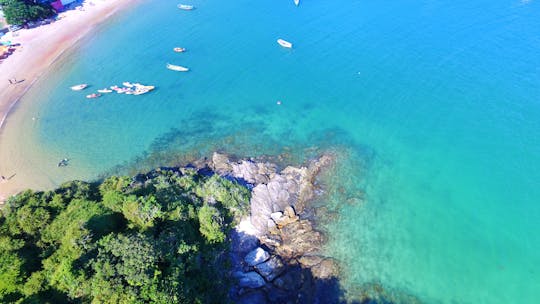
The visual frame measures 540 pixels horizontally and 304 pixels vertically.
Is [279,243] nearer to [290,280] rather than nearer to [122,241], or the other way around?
[290,280]

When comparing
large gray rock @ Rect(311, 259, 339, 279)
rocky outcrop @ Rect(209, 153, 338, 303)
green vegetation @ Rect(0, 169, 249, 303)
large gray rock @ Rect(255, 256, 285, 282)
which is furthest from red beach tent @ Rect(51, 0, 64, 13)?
large gray rock @ Rect(311, 259, 339, 279)

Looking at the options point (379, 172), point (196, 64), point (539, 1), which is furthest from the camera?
point (539, 1)

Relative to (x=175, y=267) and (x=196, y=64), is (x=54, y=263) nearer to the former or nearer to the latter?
(x=175, y=267)

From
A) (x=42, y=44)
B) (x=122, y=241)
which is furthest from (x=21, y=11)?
(x=122, y=241)

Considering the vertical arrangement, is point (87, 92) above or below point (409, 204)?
above

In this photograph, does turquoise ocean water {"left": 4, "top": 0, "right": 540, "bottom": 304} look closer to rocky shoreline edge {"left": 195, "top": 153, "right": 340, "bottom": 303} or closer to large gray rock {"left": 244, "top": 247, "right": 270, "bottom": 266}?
rocky shoreline edge {"left": 195, "top": 153, "right": 340, "bottom": 303}

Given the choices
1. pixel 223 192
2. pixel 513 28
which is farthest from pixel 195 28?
Answer: pixel 513 28
